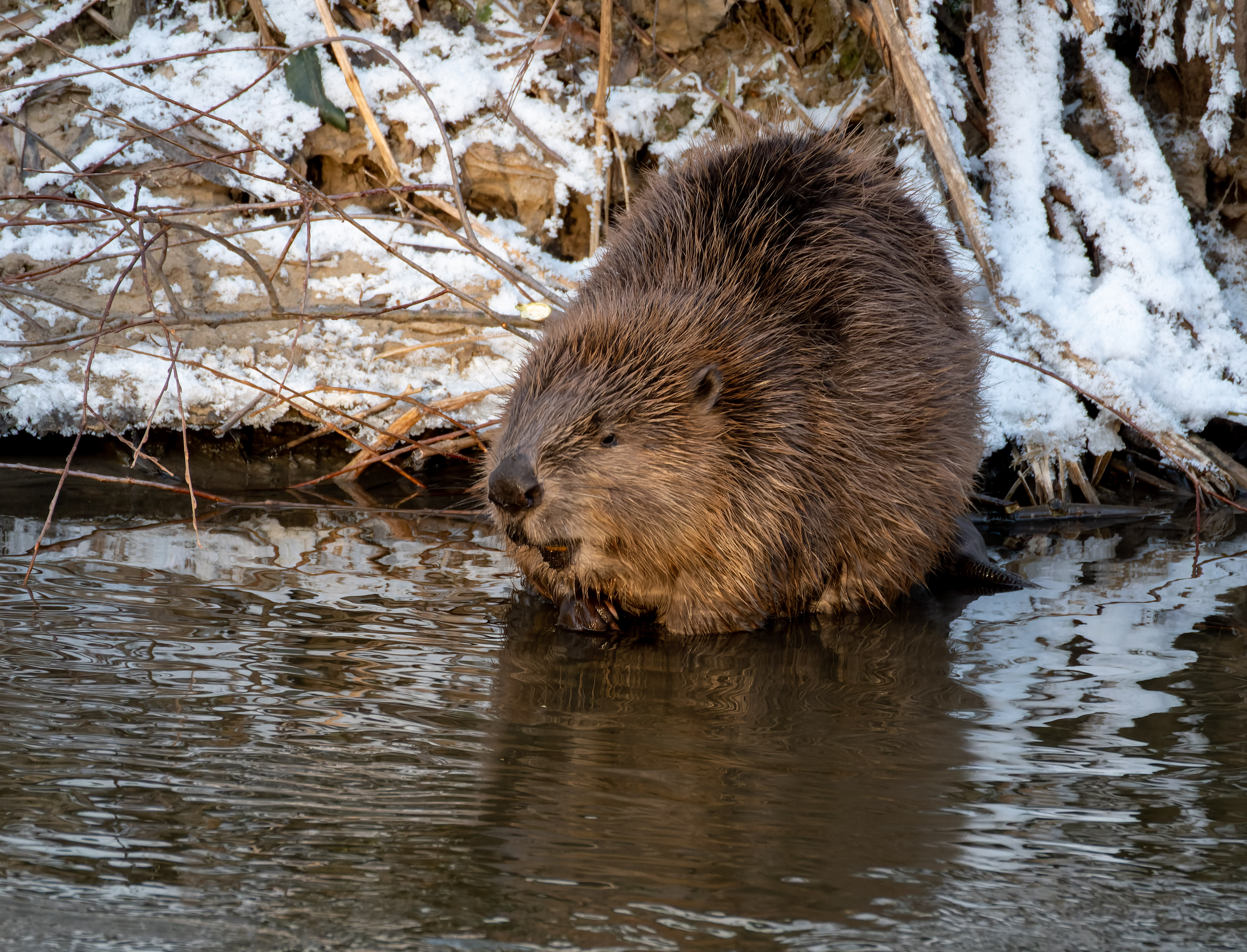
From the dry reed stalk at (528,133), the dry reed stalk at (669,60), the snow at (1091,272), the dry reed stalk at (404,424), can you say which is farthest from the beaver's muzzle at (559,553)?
the dry reed stalk at (669,60)

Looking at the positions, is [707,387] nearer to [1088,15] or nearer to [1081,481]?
[1081,481]

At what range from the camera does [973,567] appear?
10.6ft

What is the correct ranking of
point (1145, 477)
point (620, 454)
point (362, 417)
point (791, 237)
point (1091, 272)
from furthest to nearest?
point (1091, 272) < point (1145, 477) < point (362, 417) < point (791, 237) < point (620, 454)

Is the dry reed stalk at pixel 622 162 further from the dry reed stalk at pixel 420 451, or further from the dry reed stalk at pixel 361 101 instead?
the dry reed stalk at pixel 420 451

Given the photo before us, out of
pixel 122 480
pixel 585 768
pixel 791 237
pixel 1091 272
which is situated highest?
pixel 1091 272

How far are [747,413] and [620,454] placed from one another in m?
0.33

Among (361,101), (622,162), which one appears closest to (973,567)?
(622,162)

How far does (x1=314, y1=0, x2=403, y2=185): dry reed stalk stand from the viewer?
170 inches

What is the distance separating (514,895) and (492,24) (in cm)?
406

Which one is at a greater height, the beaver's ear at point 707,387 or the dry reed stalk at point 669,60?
the dry reed stalk at point 669,60

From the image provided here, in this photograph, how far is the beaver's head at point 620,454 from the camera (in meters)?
2.63

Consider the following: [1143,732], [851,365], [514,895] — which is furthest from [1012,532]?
[514,895]

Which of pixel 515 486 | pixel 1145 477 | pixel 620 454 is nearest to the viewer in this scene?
pixel 515 486

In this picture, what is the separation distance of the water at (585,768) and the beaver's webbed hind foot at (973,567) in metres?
0.10
